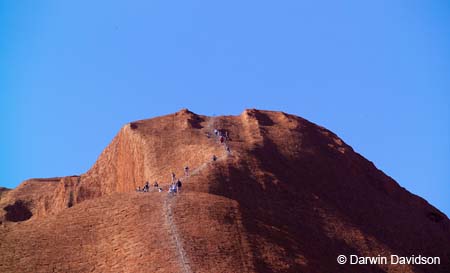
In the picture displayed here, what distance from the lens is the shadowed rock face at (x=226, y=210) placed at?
129 ft

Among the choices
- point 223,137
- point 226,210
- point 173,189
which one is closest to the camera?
point 226,210

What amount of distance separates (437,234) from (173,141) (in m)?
24.7

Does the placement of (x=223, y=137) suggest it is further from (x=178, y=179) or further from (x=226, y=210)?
(x=226, y=210)

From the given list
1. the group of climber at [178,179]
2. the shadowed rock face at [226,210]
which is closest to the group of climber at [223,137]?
the group of climber at [178,179]

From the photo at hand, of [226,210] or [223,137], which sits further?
[223,137]

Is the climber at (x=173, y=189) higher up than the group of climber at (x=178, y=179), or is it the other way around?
the group of climber at (x=178, y=179)

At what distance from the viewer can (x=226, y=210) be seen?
43.2 metres

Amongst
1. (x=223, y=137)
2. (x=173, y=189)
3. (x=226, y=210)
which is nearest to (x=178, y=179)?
(x=173, y=189)

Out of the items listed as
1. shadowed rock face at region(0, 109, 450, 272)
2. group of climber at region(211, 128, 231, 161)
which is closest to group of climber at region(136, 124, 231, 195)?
group of climber at region(211, 128, 231, 161)

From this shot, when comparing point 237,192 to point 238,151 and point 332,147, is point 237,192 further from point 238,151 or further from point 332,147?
point 332,147

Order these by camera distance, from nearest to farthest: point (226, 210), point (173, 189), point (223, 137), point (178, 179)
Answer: point (226, 210) < point (173, 189) < point (178, 179) < point (223, 137)

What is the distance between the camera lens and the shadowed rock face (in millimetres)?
39250

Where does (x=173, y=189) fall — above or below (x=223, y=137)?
below

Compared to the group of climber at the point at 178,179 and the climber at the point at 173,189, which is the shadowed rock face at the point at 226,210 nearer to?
the group of climber at the point at 178,179
